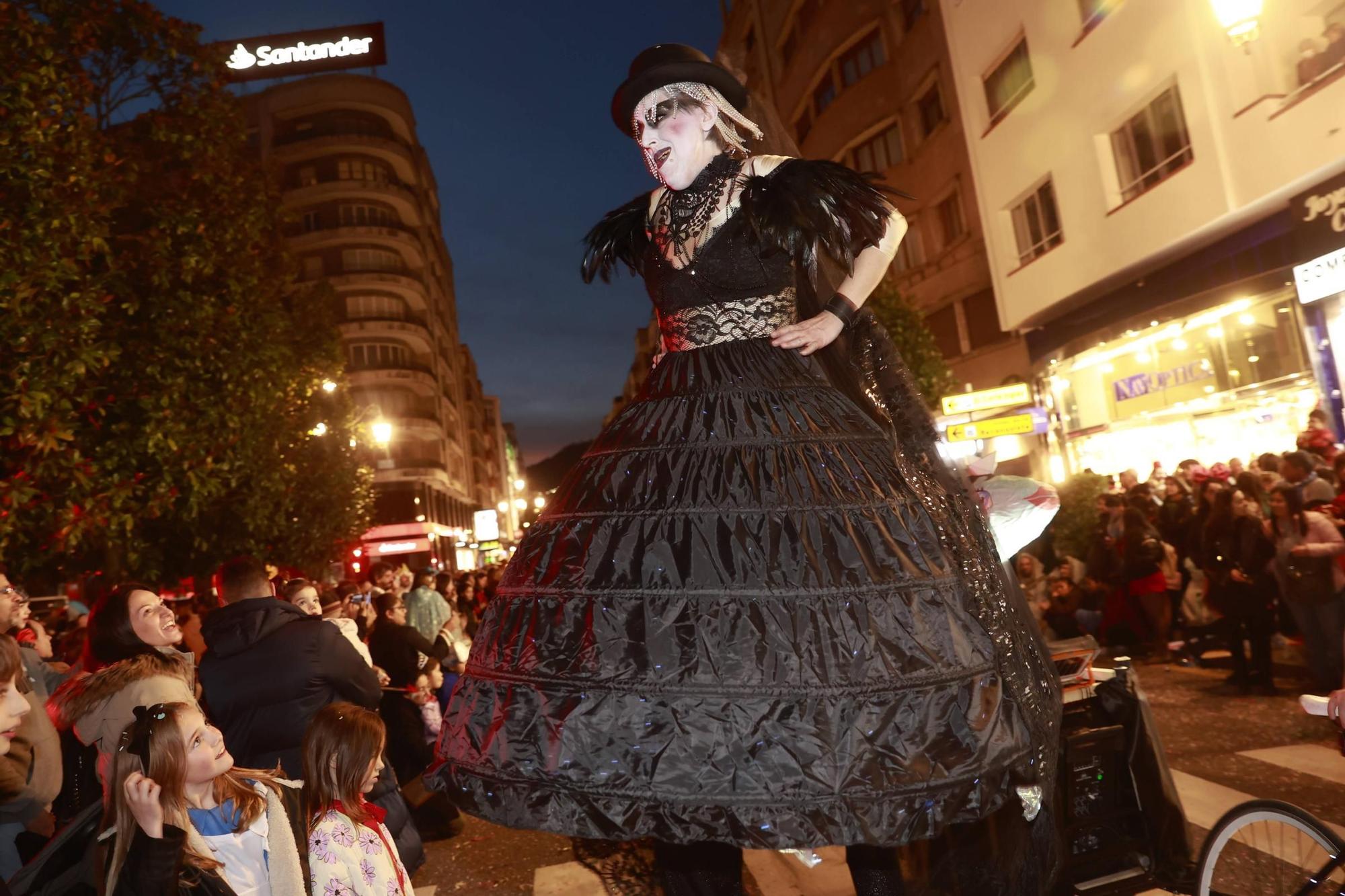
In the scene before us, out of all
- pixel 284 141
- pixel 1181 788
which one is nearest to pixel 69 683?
pixel 1181 788

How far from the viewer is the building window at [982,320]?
21.9m

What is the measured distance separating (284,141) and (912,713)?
184ft

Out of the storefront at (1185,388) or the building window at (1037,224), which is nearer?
the storefront at (1185,388)

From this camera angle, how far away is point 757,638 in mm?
1872

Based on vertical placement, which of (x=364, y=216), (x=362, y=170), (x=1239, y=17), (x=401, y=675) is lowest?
(x=401, y=675)

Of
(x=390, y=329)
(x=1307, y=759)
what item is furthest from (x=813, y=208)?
(x=390, y=329)

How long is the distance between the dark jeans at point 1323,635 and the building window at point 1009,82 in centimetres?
1192

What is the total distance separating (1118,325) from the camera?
1552cm

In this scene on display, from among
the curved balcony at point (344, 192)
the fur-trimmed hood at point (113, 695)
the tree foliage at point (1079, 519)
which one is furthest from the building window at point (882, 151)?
the curved balcony at point (344, 192)

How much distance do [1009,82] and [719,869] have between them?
18194 millimetres

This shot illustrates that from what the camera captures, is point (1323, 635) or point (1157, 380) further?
point (1157, 380)

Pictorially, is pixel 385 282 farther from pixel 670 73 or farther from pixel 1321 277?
pixel 670 73

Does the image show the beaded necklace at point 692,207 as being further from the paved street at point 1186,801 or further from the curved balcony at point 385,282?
the curved balcony at point 385,282
